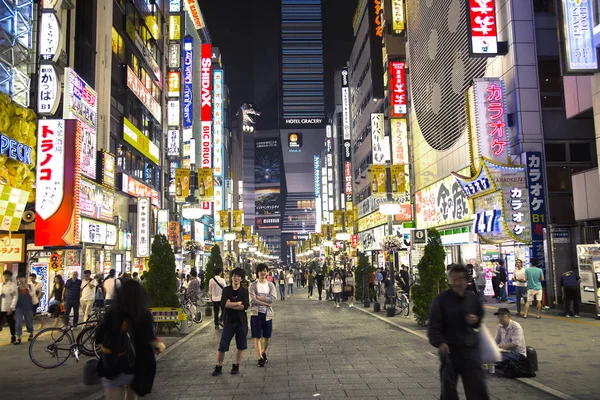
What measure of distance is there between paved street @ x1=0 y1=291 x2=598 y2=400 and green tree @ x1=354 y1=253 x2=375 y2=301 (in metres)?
12.6

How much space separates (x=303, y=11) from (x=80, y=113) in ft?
604

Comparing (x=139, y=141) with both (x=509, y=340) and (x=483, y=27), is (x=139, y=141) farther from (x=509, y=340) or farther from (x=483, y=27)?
(x=509, y=340)

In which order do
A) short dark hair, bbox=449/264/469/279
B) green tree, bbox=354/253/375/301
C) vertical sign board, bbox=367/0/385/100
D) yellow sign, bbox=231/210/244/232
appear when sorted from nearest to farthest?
short dark hair, bbox=449/264/469/279 → green tree, bbox=354/253/375/301 → vertical sign board, bbox=367/0/385/100 → yellow sign, bbox=231/210/244/232

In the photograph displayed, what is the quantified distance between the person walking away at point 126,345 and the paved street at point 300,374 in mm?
3069

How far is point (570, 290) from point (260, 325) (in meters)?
12.5

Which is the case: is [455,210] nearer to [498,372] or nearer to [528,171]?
[528,171]

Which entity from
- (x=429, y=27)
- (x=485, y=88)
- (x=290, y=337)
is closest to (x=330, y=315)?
(x=290, y=337)

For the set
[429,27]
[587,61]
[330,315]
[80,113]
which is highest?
[429,27]

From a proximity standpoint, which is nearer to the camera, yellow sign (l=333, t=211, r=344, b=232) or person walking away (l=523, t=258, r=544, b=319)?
person walking away (l=523, t=258, r=544, b=319)

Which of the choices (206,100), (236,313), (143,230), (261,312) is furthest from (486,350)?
(206,100)

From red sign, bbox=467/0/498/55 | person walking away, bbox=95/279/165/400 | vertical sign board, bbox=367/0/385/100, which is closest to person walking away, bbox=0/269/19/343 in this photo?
person walking away, bbox=95/279/165/400

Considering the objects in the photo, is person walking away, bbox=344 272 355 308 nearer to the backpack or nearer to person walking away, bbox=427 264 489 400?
person walking away, bbox=427 264 489 400

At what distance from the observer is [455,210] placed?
3161 cm

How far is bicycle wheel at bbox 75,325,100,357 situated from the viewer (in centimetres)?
1172
